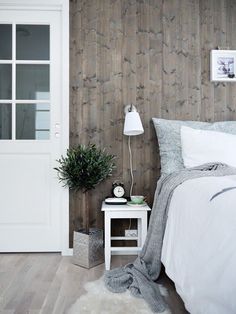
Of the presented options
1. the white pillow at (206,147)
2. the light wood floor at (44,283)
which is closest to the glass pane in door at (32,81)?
→ the white pillow at (206,147)

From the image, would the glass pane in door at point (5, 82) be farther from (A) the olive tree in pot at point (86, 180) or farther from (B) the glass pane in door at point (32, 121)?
(A) the olive tree in pot at point (86, 180)

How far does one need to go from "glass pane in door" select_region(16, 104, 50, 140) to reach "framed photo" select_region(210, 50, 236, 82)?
170 cm

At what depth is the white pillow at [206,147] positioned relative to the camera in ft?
7.64

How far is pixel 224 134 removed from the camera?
8.14 ft

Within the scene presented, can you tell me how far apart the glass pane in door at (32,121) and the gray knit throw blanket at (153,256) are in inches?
53.3

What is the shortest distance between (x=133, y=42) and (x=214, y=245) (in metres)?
2.29

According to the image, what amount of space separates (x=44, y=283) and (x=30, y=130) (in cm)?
145

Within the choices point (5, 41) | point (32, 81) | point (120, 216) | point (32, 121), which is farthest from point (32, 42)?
point (120, 216)

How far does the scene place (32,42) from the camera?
288 cm

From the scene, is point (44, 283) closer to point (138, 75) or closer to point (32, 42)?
point (138, 75)

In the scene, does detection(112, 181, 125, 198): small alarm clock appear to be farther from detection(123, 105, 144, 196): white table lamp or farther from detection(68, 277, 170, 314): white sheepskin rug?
detection(68, 277, 170, 314): white sheepskin rug

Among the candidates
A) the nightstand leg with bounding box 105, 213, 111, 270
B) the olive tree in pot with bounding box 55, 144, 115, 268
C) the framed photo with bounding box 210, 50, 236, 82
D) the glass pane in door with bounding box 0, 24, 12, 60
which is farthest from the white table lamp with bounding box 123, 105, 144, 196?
the glass pane in door with bounding box 0, 24, 12, 60

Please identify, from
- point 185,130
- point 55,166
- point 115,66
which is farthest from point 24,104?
point 185,130

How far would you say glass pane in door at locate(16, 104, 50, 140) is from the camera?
9.38 feet
